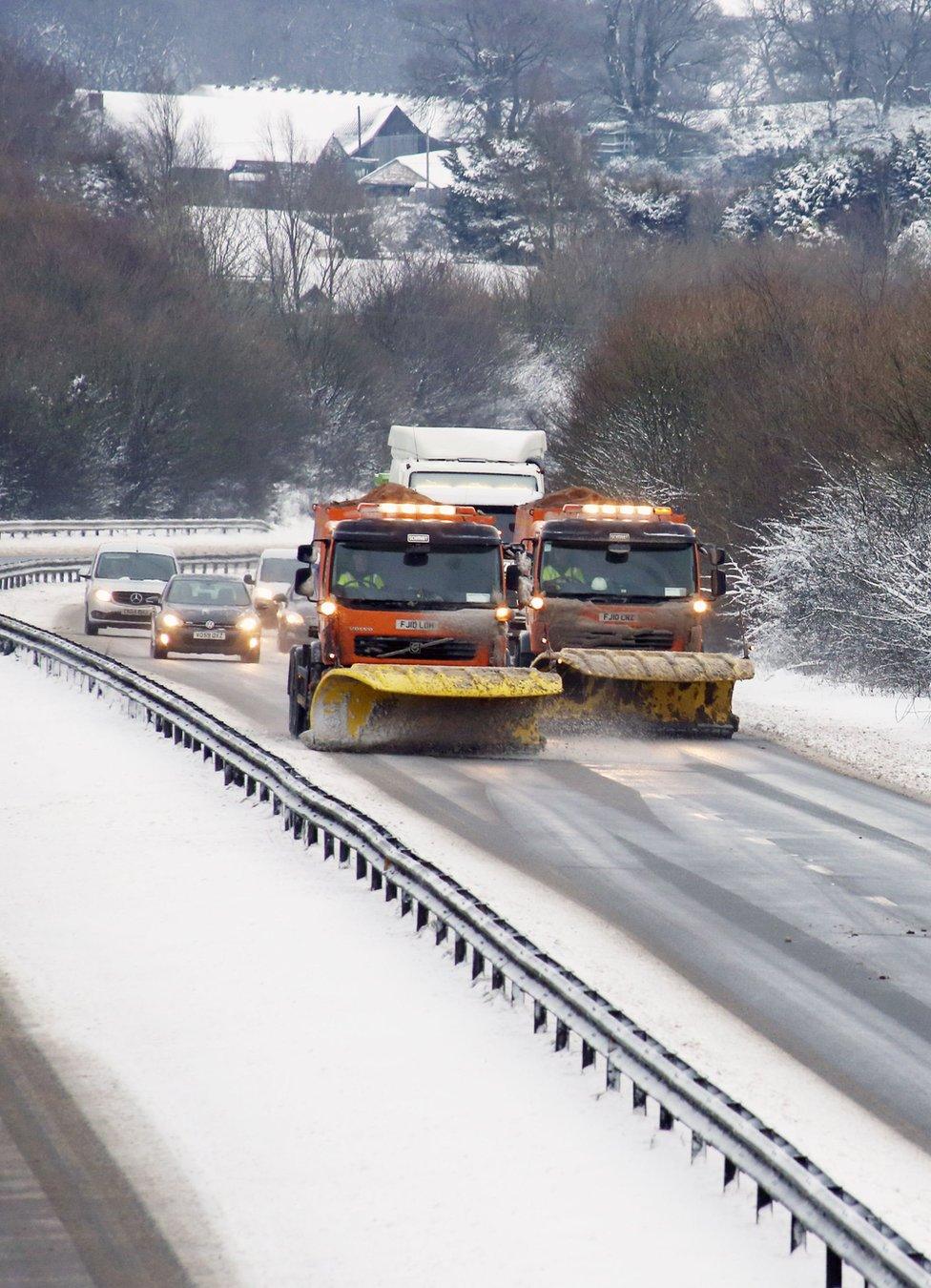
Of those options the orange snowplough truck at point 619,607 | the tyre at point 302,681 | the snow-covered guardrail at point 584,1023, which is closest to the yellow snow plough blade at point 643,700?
the orange snowplough truck at point 619,607

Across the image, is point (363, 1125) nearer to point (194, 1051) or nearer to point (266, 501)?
point (194, 1051)

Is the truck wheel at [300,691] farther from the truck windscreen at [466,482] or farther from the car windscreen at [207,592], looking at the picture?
the car windscreen at [207,592]

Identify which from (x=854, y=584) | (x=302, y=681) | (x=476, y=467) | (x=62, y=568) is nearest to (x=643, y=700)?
(x=302, y=681)

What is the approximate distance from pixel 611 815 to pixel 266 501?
2531 inches

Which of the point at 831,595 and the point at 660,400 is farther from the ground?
the point at 660,400

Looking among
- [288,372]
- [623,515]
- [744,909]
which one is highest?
[288,372]

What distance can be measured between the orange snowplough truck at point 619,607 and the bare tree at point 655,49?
121 m

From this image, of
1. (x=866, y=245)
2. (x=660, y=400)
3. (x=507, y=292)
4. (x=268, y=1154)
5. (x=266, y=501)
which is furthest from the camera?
(x=507, y=292)

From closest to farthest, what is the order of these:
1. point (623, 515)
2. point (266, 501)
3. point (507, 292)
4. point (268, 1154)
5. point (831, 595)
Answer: point (268, 1154), point (623, 515), point (831, 595), point (266, 501), point (507, 292)

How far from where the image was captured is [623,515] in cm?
2356

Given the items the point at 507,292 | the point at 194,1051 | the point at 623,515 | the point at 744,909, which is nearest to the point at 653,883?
the point at 744,909

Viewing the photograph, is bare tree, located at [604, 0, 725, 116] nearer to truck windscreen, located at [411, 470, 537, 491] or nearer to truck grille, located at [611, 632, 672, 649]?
truck windscreen, located at [411, 470, 537, 491]

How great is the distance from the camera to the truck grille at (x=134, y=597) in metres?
35.0

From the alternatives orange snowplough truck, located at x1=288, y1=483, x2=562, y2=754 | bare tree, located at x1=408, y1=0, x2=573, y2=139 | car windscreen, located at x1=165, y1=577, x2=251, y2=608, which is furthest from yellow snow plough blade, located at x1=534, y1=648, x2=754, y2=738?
bare tree, located at x1=408, y1=0, x2=573, y2=139
